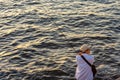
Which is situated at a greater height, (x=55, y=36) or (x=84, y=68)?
(x=84, y=68)

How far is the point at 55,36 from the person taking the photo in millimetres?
21578

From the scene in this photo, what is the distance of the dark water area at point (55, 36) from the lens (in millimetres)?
17125

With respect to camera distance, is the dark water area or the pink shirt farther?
the dark water area

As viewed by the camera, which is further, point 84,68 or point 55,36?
point 55,36

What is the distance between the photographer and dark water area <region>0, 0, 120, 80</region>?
17125mm

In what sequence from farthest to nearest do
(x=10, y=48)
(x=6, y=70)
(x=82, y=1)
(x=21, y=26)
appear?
(x=82, y=1), (x=21, y=26), (x=10, y=48), (x=6, y=70)

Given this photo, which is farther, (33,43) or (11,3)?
(11,3)

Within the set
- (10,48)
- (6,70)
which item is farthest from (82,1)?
(6,70)

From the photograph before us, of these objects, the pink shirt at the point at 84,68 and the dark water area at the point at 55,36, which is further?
the dark water area at the point at 55,36

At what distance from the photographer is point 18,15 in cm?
2598

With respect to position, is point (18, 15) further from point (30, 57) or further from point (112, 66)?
point (112, 66)

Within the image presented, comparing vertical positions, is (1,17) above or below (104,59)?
above

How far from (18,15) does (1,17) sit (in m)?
1.48

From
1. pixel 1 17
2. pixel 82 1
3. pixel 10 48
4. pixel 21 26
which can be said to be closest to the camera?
pixel 10 48
